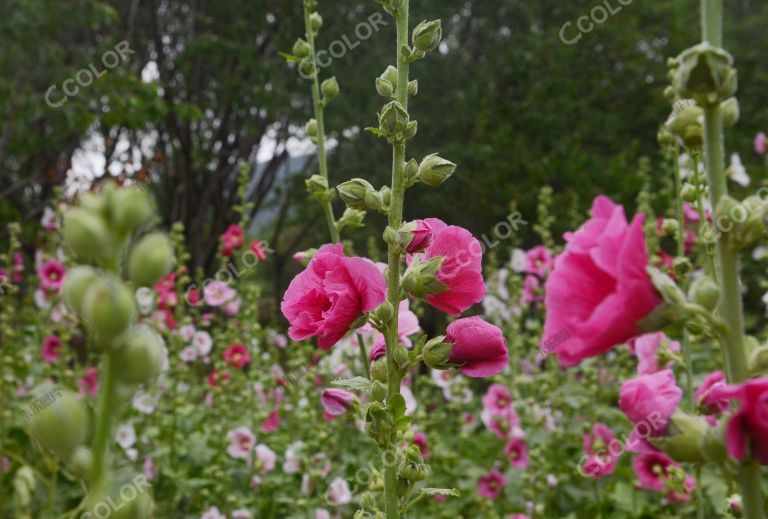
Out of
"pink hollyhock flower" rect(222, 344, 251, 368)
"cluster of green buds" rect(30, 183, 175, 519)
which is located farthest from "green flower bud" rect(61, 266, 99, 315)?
"pink hollyhock flower" rect(222, 344, 251, 368)

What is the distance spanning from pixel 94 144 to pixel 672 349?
10.8 m

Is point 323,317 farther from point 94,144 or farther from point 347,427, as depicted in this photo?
point 94,144

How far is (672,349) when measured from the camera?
6.35 feet

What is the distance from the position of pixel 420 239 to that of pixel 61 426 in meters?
0.63

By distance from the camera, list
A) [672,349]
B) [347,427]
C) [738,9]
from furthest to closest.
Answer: [738,9] → [347,427] → [672,349]

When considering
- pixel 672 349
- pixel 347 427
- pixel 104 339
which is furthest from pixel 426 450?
pixel 104 339

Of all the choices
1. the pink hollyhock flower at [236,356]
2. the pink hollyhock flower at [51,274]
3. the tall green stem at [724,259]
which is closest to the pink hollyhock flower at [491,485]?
the pink hollyhock flower at [236,356]

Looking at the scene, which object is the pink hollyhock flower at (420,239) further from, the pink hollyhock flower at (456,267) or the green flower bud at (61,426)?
the green flower bud at (61,426)

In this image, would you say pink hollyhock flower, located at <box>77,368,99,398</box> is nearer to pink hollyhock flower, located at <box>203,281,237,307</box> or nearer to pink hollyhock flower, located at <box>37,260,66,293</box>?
pink hollyhock flower, located at <box>37,260,66,293</box>

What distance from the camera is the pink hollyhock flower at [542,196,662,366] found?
58 centimetres

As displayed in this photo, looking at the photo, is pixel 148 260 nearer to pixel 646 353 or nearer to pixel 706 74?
pixel 706 74

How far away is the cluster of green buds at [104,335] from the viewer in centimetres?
45

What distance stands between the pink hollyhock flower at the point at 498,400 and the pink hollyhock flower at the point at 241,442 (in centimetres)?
122

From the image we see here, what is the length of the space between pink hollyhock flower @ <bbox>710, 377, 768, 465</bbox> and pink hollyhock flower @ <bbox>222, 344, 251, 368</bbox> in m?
3.09
